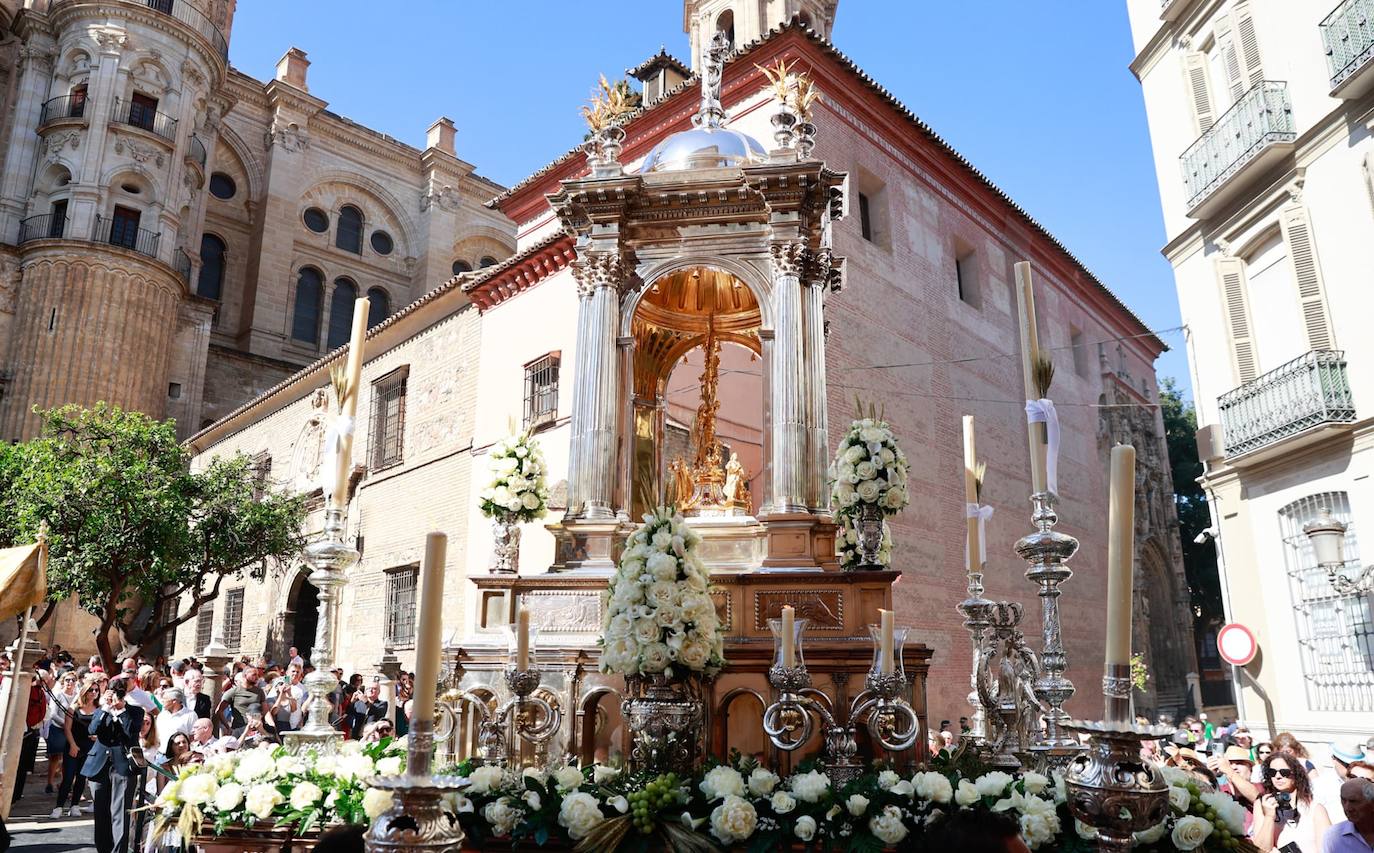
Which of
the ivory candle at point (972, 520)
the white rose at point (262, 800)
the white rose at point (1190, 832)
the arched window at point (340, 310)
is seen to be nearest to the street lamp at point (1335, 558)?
the ivory candle at point (972, 520)

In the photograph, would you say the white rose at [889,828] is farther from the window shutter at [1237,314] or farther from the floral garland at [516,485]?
the window shutter at [1237,314]

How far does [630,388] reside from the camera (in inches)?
339

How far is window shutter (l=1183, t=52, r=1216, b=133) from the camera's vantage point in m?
16.1

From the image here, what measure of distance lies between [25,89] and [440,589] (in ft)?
133

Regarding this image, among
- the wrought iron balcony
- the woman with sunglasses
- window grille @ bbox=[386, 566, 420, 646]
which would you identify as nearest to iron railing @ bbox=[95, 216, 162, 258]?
the wrought iron balcony

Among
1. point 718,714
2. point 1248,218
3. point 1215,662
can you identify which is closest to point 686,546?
point 718,714

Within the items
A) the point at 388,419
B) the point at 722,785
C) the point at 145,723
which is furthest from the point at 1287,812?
the point at 388,419

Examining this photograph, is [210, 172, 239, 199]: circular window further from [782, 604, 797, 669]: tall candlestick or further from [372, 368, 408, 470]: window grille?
[782, 604, 797, 669]: tall candlestick

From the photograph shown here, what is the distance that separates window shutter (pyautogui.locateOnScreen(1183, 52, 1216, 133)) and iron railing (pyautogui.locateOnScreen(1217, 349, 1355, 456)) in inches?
191

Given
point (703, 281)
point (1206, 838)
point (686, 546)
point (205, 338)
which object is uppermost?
point (205, 338)

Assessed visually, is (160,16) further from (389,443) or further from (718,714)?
(718,714)

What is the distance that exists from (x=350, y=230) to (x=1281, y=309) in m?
37.9

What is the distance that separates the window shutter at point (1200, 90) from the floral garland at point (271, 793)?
1687cm

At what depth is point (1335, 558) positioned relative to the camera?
1233 cm
